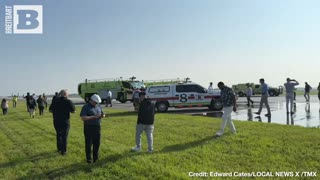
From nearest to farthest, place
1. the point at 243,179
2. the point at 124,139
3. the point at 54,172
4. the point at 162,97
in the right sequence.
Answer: the point at 243,179 < the point at 54,172 < the point at 124,139 < the point at 162,97

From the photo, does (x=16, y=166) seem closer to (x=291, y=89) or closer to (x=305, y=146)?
(x=305, y=146)

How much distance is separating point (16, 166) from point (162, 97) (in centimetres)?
1698

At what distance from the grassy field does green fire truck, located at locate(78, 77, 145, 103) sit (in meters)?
32.3

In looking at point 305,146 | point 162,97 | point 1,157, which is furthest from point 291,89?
point 1,157

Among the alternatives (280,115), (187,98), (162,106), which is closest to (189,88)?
(187,98)

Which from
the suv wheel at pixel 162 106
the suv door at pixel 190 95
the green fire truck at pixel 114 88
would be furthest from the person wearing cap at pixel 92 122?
the green fire truck at pixel 114 88

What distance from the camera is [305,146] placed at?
10273 millimetres

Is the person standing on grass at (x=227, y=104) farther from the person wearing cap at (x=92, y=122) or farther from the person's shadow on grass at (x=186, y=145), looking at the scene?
the person wearing cap at (x=92, y=122)

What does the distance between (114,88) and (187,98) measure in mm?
22556

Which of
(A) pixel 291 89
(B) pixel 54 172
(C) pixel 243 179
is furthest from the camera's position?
(A) pixel 291 89

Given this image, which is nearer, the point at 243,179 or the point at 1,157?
the point at 243,179

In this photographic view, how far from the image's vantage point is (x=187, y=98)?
26.0 metres

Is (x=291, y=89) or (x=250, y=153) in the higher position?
(x=291, y=89)

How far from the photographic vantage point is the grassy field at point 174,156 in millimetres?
8328
